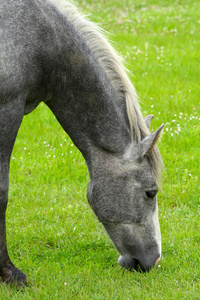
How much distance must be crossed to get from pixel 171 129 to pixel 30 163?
2.28 metres

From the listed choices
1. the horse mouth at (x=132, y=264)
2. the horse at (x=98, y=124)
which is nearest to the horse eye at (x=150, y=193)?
the horse at (x=98, y=124)

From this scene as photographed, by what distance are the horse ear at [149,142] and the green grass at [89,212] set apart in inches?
22.1

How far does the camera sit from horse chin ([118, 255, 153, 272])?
4.41m

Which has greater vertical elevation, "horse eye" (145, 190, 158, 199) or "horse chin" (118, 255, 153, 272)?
"horse eye" (145, 190, 158, 199)

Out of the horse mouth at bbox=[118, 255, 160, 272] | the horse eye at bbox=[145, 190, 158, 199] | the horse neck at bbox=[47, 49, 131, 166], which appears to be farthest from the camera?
the horse mouth at bbox=[118, 255, 160, 272]

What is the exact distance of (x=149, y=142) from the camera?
403 centimetres

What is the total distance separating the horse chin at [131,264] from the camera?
4.41 meters

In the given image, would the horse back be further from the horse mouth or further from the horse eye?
the horse mouth

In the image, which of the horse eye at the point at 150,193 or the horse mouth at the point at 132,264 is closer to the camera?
the horse eye at the point at 150,193

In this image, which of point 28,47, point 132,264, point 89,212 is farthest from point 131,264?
point 28,47

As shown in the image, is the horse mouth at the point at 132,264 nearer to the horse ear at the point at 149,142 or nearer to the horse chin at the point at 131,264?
the horse chin at the point at 131,264

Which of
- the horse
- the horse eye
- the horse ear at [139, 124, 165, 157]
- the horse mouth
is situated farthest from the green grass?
the horse eye

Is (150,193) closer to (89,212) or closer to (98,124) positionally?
(98,124)

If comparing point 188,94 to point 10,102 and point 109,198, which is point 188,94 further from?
point 10,102
